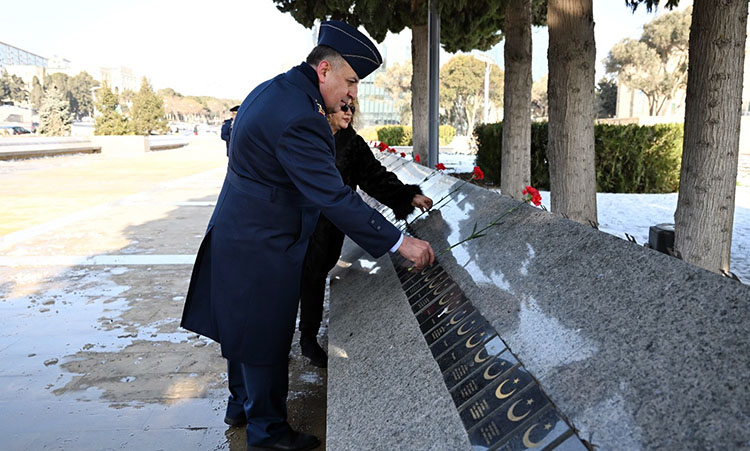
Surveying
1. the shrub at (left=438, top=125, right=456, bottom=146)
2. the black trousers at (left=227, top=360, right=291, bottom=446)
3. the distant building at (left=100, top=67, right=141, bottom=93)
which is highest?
the distant building at (left=100, top=67, right=141, bottom=93)

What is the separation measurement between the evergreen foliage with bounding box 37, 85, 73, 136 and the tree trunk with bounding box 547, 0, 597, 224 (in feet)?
136

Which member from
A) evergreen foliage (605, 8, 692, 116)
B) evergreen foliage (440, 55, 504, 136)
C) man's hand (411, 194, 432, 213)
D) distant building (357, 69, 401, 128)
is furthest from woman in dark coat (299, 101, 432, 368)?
distant building (357, 69, 401, 128)

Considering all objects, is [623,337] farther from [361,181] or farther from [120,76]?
[120,76]

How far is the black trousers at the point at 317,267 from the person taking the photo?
3.30 metres

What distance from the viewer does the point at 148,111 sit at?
4203cm

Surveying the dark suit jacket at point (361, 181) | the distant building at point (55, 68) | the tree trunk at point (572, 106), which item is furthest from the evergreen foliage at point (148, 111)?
the distant building at point (55, 68)

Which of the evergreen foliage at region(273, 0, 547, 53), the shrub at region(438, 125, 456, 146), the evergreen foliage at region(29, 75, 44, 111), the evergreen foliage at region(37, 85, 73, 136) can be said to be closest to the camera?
the evergreen foliage at region(273, 0, 547, 53)

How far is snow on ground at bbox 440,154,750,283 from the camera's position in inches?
237

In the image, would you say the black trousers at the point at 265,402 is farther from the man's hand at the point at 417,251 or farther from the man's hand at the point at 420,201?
the man's hand at the point at 420,201

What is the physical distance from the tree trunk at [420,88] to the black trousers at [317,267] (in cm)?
759

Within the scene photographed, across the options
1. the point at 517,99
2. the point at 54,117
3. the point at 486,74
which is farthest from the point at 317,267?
the point at 54,117

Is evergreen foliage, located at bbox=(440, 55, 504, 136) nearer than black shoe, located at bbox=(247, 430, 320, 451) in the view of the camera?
No

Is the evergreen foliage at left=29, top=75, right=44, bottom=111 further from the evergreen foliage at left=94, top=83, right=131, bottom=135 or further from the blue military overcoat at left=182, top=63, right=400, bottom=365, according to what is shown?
the blue military overcoat at left=182, top=63, right=400, bottom=365

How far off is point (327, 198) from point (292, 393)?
151cm
